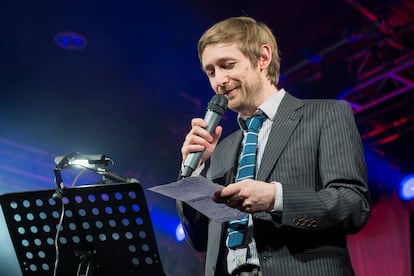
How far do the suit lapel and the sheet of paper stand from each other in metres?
0.18

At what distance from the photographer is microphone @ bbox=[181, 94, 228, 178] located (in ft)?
5.98

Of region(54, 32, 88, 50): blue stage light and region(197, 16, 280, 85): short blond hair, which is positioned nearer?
region(197, 16, 280, 85): short blond hair

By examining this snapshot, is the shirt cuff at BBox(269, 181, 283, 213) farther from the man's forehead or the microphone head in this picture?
the man's forehead

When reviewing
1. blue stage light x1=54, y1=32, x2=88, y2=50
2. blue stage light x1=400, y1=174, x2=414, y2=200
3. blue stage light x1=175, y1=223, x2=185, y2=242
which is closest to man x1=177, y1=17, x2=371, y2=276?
blue stage light x1=400, y1=174, x2=414, y2=200

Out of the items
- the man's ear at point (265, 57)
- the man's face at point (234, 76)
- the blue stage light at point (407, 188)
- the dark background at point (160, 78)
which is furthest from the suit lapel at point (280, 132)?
the blue stage light at point (407, 188)

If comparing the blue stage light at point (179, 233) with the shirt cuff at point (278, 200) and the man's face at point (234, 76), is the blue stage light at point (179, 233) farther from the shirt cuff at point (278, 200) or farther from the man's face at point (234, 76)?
the shirt cuff at point (278, 200)

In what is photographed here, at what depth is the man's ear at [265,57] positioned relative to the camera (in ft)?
7.64

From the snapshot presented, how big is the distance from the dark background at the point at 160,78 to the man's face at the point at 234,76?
291cm

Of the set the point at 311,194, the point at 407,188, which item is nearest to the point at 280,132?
Result: the point at 311,194

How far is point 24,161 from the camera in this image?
714 cm

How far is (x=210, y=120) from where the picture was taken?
1945mm

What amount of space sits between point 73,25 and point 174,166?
243 cm

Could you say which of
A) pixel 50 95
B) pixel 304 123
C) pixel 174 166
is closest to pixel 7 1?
pixel 50 95

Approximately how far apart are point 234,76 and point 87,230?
84 centimetres
